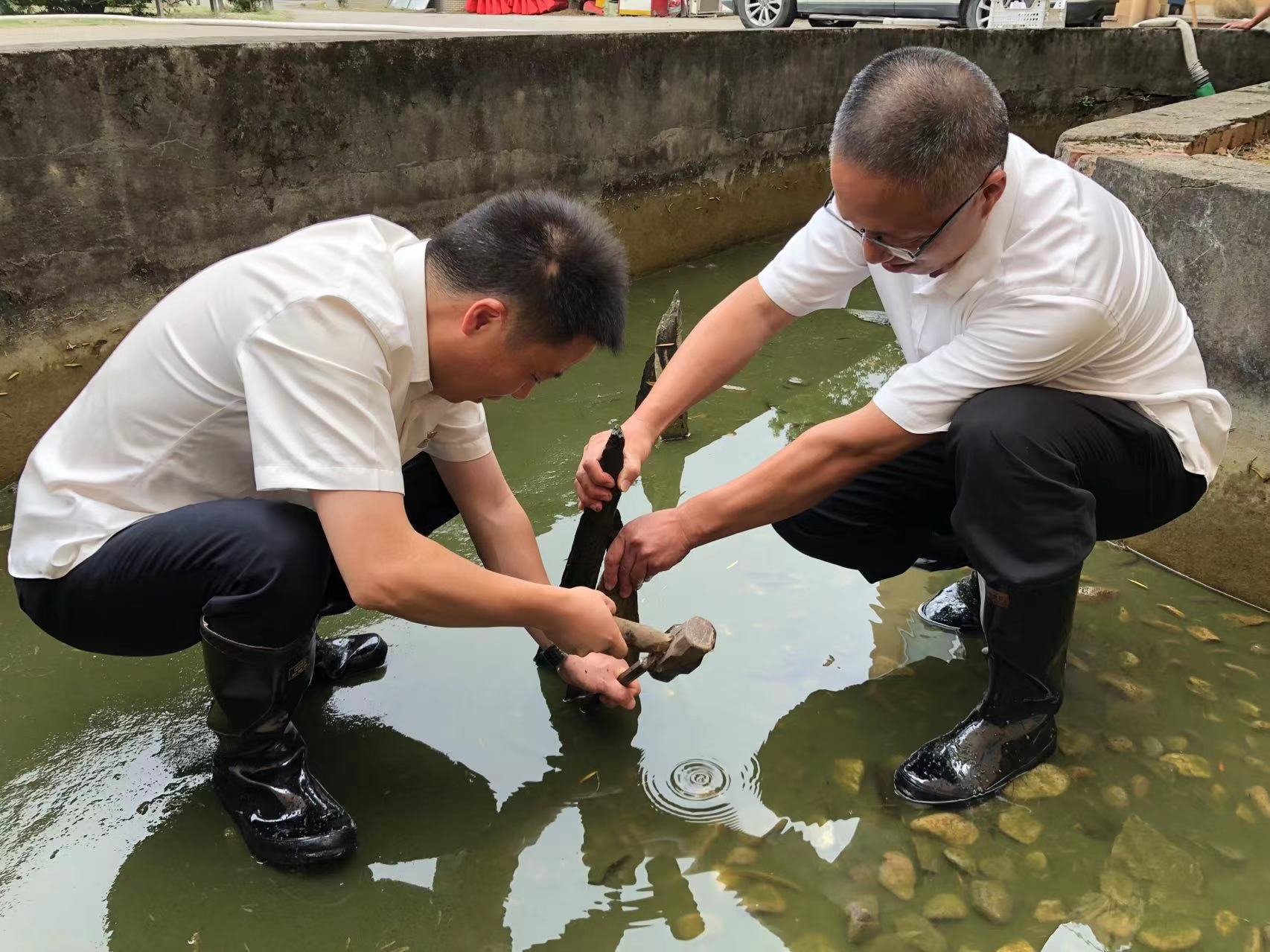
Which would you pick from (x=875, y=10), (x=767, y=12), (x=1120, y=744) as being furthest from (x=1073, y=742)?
(x=767, y=12)

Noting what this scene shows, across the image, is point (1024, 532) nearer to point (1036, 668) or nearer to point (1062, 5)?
point (1036, 668)

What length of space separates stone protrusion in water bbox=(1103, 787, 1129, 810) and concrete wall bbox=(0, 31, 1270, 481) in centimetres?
342

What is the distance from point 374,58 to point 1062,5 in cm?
796

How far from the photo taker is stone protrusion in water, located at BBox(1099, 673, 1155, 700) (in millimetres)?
2617

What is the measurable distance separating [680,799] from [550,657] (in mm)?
472

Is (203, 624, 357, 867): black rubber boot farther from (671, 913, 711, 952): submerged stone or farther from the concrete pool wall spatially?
the concrete pool wall

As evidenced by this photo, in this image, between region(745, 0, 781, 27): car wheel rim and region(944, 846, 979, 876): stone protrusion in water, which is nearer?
region(944, 846, 979, 876): stone protrusion in water

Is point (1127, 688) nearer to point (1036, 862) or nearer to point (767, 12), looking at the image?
point (1036, 862)

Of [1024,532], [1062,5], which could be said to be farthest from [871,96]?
[1062,5]

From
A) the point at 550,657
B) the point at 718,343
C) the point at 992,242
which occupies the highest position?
the point at 992,242

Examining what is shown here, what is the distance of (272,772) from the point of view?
2105mm

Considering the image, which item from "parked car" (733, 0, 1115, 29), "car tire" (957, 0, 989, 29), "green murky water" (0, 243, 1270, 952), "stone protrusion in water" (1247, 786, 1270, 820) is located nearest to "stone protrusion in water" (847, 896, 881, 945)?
"green murky water" (0, 243, 1270, 952)

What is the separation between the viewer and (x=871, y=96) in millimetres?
1985

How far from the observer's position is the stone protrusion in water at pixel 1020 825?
2186 mm
